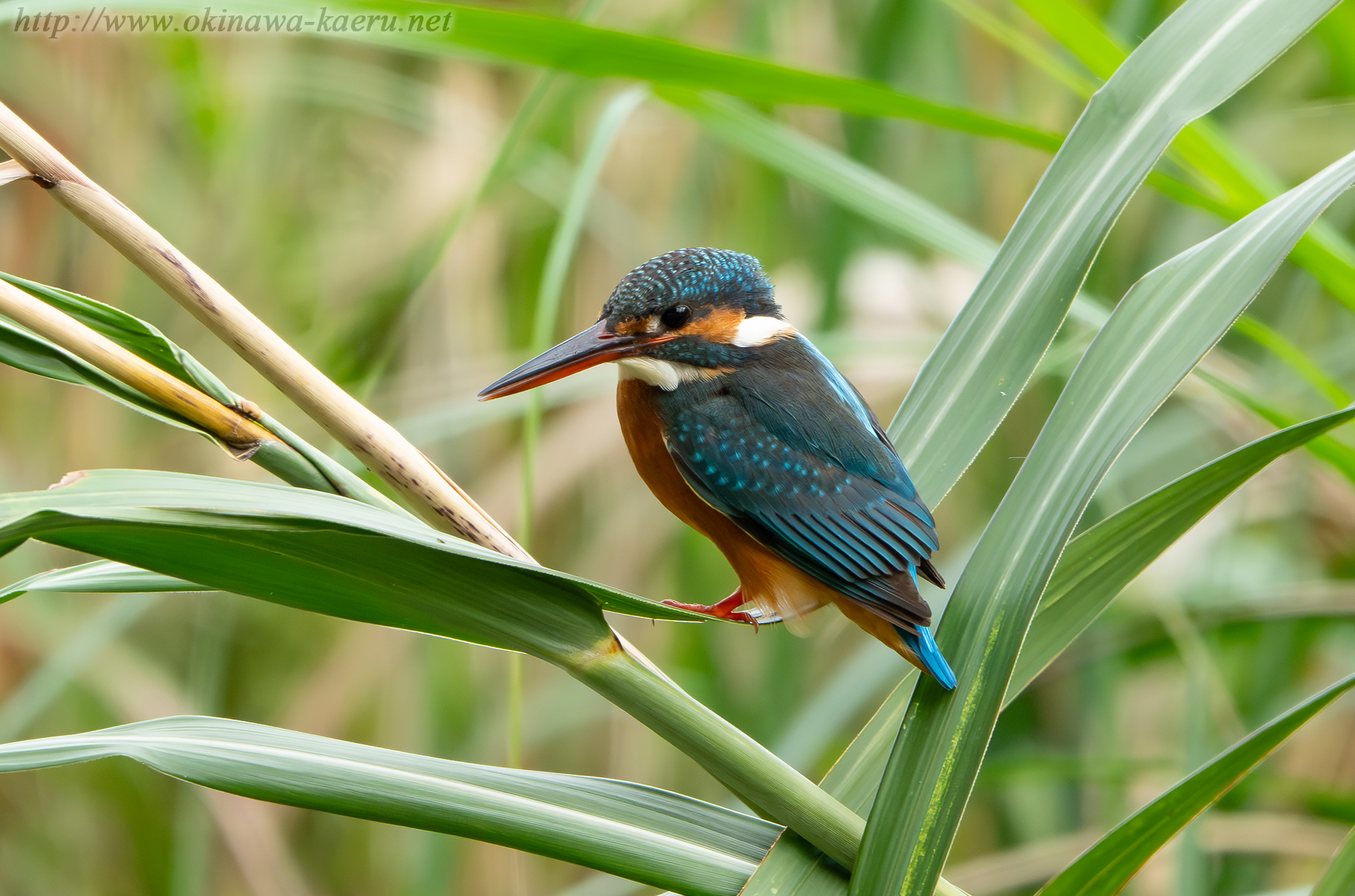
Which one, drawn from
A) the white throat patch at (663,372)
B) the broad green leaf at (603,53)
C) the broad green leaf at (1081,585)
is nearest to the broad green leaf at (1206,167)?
the broad green leaf at (603,53)

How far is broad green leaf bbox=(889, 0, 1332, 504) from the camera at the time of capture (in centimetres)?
71

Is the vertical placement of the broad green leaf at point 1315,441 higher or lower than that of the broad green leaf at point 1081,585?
higher

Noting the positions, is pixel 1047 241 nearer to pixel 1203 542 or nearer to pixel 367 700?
pixel 1203 542

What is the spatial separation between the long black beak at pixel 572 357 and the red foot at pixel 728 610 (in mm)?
203

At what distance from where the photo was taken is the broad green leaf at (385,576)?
0.48 m

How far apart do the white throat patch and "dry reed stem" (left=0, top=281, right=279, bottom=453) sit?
0.39m

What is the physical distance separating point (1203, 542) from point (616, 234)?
139 cm

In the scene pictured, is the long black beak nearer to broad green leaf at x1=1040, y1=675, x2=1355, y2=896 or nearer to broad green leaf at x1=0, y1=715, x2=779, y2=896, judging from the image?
broad green leaf at x1=0, y1=715, x2=779, y2=896

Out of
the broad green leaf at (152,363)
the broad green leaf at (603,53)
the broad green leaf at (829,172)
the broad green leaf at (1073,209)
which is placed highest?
the broad green leaf at (829,172)

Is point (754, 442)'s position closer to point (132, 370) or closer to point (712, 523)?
point (712, 523)

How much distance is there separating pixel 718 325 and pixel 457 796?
52 centimetres

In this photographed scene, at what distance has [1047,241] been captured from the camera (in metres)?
0.71

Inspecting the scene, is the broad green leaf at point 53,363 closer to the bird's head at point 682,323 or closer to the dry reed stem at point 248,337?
the dry reed stem at point 248,337

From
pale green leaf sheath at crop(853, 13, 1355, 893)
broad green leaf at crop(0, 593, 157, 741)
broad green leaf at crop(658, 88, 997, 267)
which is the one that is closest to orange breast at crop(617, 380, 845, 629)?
pale green leaf sheath at crop(853, 13, 1355, 893)
